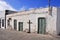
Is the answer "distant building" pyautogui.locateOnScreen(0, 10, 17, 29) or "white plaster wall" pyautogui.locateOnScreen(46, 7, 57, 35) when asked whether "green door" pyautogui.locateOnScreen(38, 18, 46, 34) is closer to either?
Answer: "white plaster wall" pyautogui.locateOnScreen(46, 7, 57, 35)

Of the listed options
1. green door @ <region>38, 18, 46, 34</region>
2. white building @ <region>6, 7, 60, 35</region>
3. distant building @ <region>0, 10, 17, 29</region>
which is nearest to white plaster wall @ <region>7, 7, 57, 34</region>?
white building @ <region>6, 7, 60, 35</region>

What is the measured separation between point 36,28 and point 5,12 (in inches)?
445

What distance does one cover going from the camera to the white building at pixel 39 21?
13.0 meters

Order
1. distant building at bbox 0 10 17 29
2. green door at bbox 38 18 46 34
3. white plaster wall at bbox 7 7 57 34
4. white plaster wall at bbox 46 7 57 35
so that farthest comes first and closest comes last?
distant building at bbox 0 10 17 29, green door at bbox 38 18 46 34, white plaster wall at bbox 7 7 57 34, white plaster wall at bbox 46 7 57 35

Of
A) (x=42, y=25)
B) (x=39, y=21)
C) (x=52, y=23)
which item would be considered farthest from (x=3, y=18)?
(x=52, y=23)

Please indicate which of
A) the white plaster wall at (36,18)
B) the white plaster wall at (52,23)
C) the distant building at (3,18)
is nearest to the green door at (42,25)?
the white plaster wall at (36,18)

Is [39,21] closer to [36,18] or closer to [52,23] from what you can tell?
[36,18]

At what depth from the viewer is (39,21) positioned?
14656 millimetres

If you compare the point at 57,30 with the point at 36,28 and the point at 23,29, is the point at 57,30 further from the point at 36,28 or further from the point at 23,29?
the point at 23,29

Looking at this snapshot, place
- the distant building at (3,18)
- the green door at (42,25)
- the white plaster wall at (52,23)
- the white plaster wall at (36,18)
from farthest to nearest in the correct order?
the distant building at (3,18) → the green door at (42,25) → the white plaster wall at (36,18) → the white plaster wall at (52,23)

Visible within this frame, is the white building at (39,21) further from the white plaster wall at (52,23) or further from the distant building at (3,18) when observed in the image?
the distant building at (3,18)

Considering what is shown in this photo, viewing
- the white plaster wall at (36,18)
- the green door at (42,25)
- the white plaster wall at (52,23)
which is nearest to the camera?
the white plaster wall at (52,23)

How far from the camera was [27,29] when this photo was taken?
53.9 feet

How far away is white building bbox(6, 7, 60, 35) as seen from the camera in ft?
42.6
